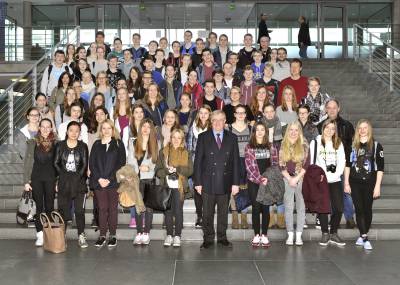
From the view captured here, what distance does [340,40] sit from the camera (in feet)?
68.7

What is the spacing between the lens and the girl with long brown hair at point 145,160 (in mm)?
7566

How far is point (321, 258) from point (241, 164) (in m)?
1.77

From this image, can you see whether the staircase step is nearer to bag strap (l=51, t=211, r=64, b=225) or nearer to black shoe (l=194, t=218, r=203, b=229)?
black shoe (l=194, t=218, r=203, b=229)

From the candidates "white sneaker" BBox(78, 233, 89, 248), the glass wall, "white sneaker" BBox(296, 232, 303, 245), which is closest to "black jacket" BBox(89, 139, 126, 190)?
"white sneaker" BBox(78, 233, 89, 248)

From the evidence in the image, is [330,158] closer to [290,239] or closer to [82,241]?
[290,239]

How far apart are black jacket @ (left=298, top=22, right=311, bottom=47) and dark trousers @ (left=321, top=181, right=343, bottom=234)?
497 inches

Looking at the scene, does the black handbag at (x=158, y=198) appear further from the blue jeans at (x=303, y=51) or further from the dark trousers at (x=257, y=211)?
the blue jeans at (x=303, y=51)

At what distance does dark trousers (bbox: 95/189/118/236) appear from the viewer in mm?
7449

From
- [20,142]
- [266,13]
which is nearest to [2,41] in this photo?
[20,142]

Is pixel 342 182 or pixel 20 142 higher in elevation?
pixel 20 142

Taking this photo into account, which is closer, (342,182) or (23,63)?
(342,182)

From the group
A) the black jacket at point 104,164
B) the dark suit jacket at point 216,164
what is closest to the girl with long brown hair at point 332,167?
the dark suit jacket at point 216,164

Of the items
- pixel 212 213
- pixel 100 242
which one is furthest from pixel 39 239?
pixel 212 213

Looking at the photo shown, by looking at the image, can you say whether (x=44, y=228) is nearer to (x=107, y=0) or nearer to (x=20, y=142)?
(x=20, y=142)
